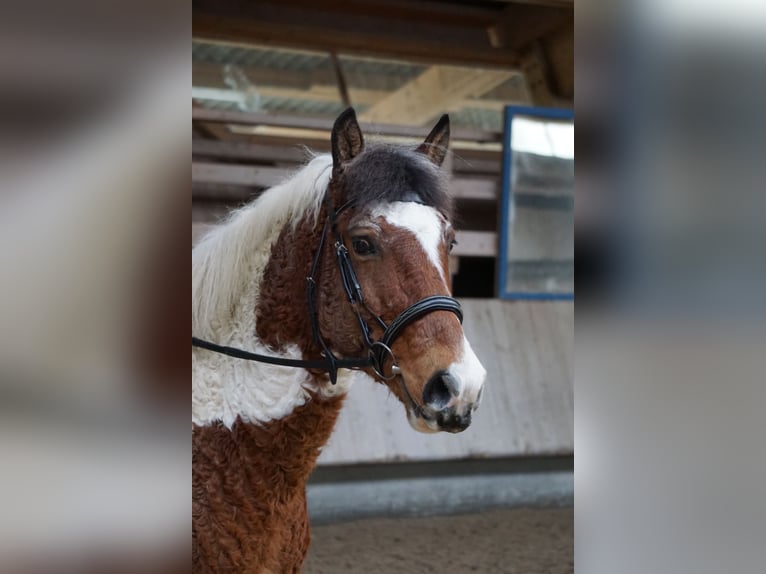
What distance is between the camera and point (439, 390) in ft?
5.43

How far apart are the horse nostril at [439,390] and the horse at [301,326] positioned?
0.06m

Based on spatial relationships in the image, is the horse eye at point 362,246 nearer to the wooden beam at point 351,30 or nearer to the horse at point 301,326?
the horse at point 301,326

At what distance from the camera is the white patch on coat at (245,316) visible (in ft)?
6.40

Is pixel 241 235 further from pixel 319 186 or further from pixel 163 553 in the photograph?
pixel 163 553

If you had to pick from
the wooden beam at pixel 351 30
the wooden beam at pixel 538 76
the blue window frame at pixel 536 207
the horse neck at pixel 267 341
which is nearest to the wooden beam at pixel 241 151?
the wooden beam at pixel 351 30

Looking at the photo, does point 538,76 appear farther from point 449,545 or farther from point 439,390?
point 439,390

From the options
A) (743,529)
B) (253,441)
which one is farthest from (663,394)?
(253,441)

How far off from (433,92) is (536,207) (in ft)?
7.68

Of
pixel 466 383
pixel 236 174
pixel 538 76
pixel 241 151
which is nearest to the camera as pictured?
pixel 466 383

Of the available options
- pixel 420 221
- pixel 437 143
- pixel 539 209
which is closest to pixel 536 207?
pixel 539 209

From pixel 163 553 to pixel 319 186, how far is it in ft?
4.52

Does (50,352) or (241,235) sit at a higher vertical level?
(241,235)

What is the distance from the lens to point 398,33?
5.73 m

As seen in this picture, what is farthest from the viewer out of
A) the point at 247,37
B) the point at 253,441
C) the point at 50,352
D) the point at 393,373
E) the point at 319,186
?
the point at 247,37
